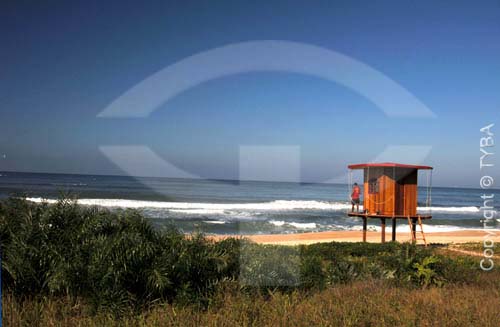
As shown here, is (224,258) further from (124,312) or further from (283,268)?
(124,312)

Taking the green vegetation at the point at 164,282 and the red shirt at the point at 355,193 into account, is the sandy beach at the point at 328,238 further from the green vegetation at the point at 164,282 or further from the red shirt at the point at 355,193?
the green vegetation at the point at 164,282

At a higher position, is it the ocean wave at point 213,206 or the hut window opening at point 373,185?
the hut window opening at point 373,185

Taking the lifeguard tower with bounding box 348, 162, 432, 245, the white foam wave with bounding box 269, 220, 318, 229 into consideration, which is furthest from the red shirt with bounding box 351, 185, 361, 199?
the white foam wave with bounding box 269, 220, 318, 229

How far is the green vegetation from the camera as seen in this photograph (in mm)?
4102

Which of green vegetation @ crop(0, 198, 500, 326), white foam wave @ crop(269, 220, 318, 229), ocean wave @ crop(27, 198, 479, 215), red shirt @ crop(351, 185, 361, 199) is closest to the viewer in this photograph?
green vegetation @ crop(0, 198, 500, 326)

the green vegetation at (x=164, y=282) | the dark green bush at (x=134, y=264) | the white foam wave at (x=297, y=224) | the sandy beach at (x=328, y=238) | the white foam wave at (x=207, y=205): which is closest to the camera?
the green vegetation at (x=164, y=282)

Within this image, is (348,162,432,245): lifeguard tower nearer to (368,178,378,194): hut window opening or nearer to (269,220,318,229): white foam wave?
(368,178,378,194): hut window opening

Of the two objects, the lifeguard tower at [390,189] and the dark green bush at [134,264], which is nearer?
the dark green bush at [134,264]

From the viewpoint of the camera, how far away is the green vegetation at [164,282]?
410 cm

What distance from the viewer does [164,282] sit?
14.3ft

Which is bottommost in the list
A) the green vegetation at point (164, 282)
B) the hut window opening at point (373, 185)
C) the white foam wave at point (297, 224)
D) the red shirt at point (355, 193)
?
the white foam wave at point (297, 224)

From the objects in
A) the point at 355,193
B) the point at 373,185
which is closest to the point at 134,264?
the point at 373,185

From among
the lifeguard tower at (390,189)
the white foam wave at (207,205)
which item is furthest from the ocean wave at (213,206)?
the lifeguard tower at (390,189)

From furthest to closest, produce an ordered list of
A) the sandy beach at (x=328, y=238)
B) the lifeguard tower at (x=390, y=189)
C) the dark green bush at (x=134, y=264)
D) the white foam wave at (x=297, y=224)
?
the white foam wave at (x=297, y=224)
the sandy beach at (x=328, y=238)
the lifeguard tower at (x=390, y=189)
the dark green bush at (x=134, y=264)
